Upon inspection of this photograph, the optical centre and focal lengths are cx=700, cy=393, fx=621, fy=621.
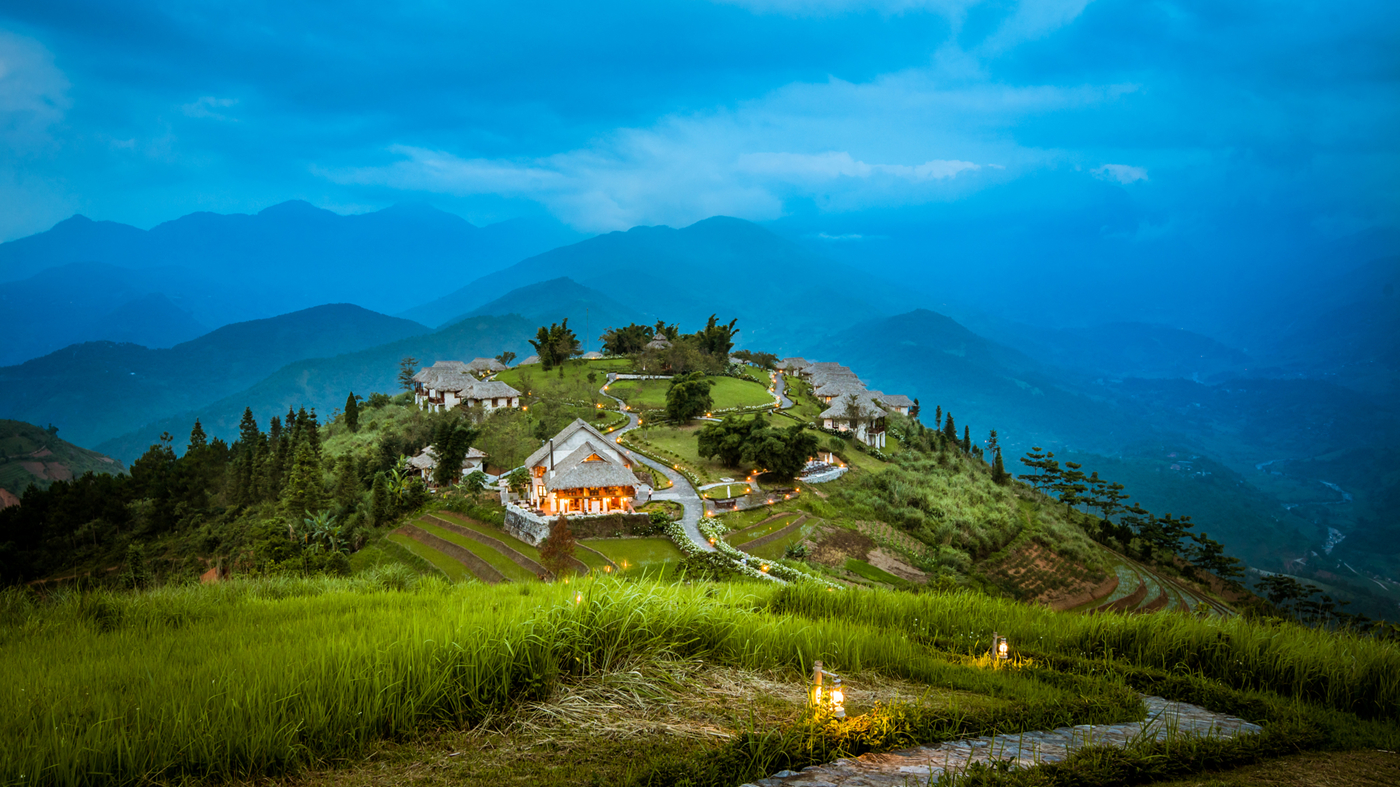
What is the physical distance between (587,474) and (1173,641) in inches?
996

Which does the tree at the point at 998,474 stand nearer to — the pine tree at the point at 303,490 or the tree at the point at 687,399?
the tree at the point at 687,399

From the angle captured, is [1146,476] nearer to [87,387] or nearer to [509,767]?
[509,767]

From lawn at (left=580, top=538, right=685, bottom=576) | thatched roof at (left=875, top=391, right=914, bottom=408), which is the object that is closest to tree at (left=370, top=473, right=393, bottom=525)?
lawn at (left=580, top=538, right=685, bottom=576)

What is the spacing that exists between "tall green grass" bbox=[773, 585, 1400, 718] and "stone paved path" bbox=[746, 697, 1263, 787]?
3.38ft

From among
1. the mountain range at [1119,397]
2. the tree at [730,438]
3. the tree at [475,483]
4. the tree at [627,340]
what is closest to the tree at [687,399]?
the tree at [730,438]

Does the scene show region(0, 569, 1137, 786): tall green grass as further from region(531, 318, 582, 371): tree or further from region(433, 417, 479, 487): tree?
region(531, 318, 582, 371): tree

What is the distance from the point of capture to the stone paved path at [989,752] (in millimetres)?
2627

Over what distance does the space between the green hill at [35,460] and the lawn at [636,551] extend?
6418 centimetres

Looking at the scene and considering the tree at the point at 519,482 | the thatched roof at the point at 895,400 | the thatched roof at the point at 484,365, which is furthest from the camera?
the thatched roof at the point at 484,365

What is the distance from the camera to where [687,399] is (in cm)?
4522

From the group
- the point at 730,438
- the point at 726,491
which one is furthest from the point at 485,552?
the point at 730,438

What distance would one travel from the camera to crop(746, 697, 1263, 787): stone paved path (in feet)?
8.62

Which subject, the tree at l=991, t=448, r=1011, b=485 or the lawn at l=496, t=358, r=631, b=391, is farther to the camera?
the lawn at l=496, t=358, r=631, b=391

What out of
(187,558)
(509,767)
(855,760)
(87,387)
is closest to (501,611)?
(509,767)
